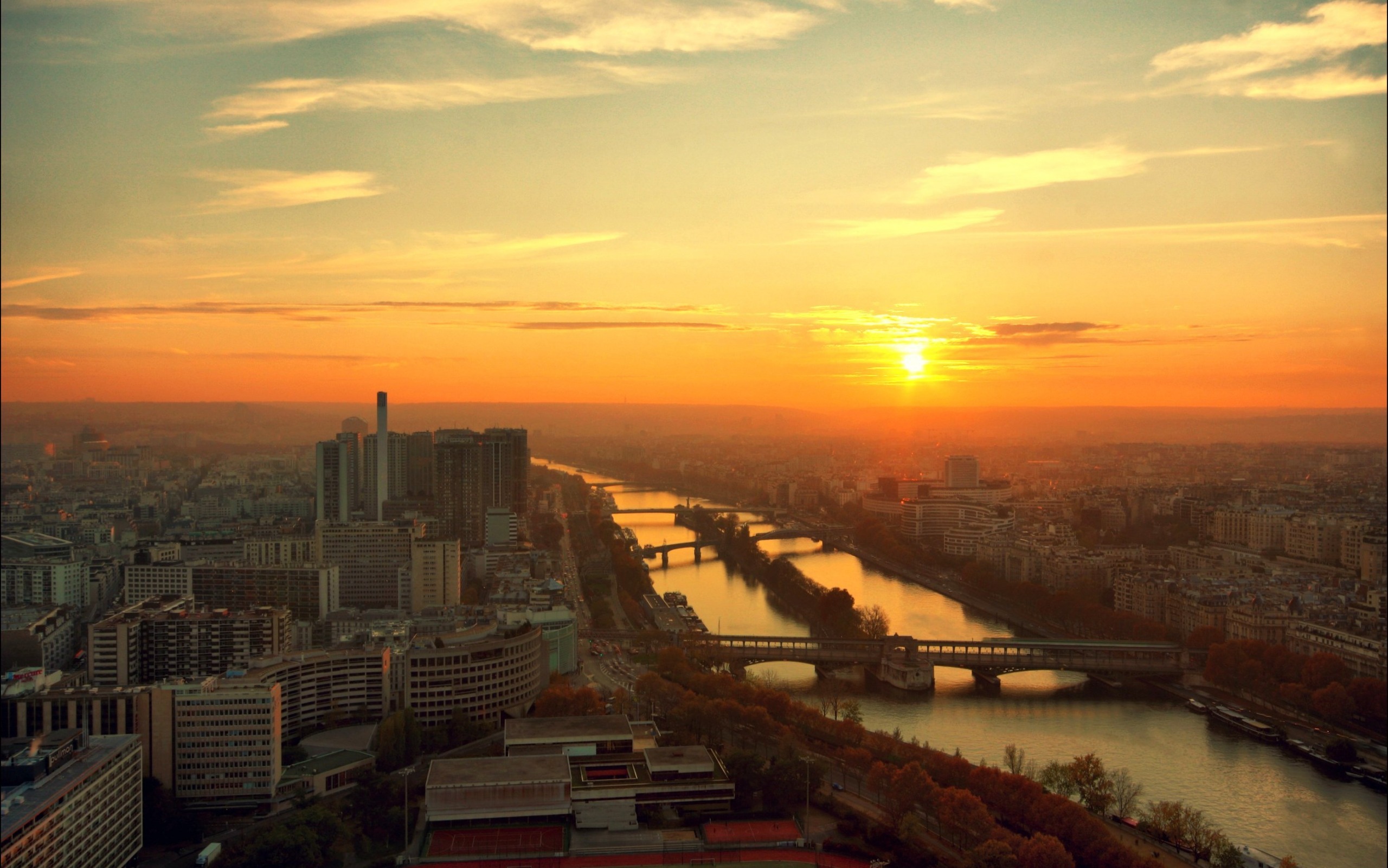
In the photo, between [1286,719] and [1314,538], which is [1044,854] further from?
[1314,538]

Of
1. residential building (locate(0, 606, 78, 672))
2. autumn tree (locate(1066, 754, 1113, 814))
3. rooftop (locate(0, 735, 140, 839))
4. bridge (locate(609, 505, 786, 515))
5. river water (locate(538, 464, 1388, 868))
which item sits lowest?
river water (locate(538, 464, 1388, 868))

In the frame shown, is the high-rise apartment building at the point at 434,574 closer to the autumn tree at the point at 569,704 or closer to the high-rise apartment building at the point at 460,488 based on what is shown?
the high-rise apartment building at the point at 460,488

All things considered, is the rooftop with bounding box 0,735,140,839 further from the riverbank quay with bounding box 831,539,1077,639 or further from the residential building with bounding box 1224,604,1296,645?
the riverbank quay with bounding box 831,539,1077,639

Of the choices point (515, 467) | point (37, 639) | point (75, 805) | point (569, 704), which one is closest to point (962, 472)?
point (515, 467)

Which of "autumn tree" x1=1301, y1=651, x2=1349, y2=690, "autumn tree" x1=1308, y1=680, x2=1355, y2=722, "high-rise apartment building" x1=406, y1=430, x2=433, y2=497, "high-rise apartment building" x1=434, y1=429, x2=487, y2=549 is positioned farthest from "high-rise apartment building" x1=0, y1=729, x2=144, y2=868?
"high-rise apartment building" x1=406, y1=430, x2=433, y2=497

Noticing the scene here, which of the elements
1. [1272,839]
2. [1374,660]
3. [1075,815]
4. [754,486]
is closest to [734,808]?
[1075,815]

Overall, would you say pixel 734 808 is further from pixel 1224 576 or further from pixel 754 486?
pixel 754 486
